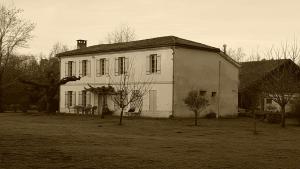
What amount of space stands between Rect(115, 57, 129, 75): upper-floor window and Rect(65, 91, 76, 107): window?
6557mm

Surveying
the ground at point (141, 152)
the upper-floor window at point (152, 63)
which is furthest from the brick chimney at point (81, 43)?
the ground at point (141, 152)

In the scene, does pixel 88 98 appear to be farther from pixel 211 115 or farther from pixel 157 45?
pixel 211 115

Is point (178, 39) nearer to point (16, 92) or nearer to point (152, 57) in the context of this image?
point (152, 57)

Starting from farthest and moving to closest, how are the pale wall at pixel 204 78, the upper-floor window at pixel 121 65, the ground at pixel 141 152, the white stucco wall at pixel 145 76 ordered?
the upper-floor window at pixel 121 65 < the pale wall at pixel 204 78 < the white stucco wall at pixel 145 76 < the ground at pixel 141 152

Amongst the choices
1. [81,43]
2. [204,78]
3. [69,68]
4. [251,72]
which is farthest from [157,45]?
[81,43]

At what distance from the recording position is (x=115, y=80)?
4006 centimetres

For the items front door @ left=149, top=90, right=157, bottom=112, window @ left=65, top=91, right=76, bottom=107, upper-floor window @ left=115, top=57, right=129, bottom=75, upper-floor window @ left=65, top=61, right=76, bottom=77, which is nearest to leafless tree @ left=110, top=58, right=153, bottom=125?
upper-floor window @ left=115, top=57, right=129, bottom=75

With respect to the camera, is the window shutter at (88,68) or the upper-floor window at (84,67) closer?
the window shutter at (88,68)

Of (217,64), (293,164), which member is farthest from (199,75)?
(293,164)

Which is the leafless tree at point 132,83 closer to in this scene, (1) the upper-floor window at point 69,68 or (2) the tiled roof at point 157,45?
(2) the tiled roof at point 157,45

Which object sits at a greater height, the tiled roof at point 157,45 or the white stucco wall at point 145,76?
the tiled roof at point 157,45

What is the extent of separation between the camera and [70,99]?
1780 inches

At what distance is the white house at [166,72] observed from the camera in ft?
117

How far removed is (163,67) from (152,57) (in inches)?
62.2
